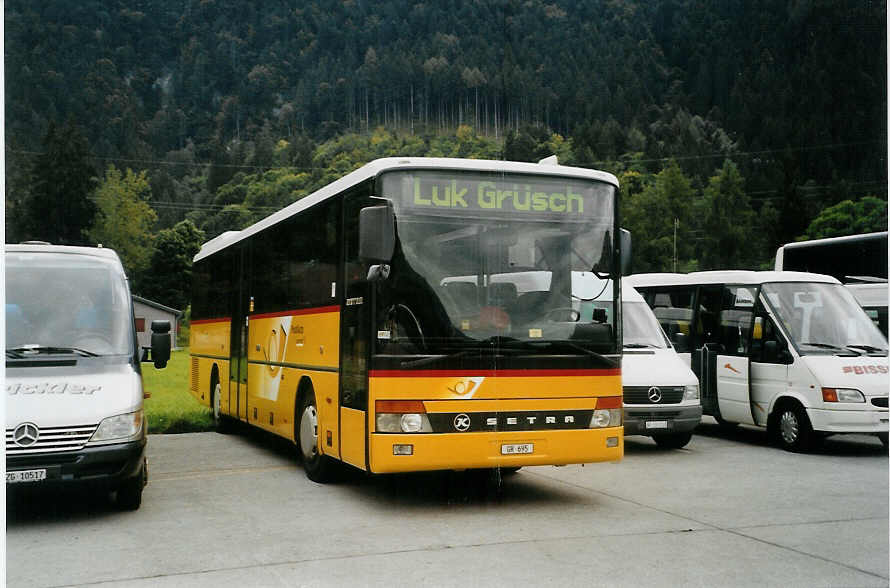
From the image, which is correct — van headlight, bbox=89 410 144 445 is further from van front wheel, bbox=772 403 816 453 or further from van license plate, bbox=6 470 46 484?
van front wheel, bbox=772 403 816 453

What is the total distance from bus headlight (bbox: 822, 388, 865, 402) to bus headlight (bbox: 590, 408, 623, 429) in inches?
187

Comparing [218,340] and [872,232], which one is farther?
[218,340]

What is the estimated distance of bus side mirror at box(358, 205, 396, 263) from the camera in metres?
7.70

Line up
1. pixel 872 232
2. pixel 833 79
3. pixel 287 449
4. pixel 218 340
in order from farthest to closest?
pixel 218 340
pixel 287 449
pixel 872 232
pixel 833 79

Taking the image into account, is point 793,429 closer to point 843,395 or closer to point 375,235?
point 843,395

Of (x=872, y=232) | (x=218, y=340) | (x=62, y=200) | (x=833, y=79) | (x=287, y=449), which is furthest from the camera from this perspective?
(x=218, y=340)

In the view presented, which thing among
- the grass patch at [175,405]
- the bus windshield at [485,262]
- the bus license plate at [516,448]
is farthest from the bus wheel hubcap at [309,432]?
the grass patch at [175,405]

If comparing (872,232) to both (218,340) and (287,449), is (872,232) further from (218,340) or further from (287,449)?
(218,340)

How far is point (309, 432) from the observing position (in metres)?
10.1

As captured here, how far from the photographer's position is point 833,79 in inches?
313

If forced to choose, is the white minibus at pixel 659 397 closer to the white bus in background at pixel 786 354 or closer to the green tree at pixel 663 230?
the white bus in background at pixel 786 354

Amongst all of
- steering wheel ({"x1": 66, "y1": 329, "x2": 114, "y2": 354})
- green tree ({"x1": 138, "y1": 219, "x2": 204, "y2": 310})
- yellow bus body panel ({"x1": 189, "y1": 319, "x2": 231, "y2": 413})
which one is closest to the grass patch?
yellow bus body panel ({"x1": 189, "y1": 319, "x2": 231, "y2": 413})

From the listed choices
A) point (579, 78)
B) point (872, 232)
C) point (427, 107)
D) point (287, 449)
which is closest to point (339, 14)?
point (427, 107)

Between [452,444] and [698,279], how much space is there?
8.22 metres
